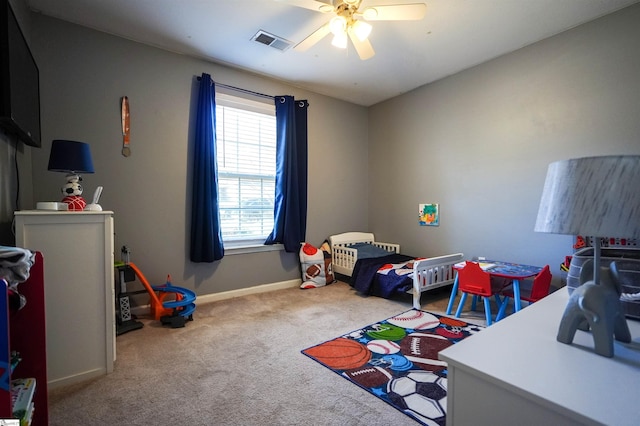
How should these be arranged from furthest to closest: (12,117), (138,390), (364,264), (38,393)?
1. (364,264)
2. (138,390)
3. (12,117)
4. (38,393)

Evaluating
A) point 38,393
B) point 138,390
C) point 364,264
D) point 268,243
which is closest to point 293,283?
point 268,243

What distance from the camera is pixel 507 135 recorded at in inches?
119

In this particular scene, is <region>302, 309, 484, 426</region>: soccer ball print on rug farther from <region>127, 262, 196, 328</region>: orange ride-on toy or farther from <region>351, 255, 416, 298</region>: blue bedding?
<region>127, 262, 196, 328</region>: orange ride-on toy

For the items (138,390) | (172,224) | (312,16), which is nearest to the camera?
(138,390)

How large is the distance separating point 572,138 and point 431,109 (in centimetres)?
149

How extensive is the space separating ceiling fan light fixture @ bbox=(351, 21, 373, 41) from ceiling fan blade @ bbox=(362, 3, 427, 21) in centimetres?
5

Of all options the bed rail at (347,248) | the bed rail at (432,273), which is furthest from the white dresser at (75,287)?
the bed rail at (347,248)

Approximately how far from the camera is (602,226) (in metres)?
0.67

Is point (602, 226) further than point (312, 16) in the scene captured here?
No

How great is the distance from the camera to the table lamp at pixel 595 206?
0.66 m

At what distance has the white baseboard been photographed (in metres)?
2.79

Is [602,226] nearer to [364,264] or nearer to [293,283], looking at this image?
[364,264]

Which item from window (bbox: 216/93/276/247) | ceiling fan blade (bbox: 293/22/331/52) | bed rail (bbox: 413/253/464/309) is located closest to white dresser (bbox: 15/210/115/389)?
window (bbox: 216/93/276/247)

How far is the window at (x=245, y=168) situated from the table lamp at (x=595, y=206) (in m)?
3.05
